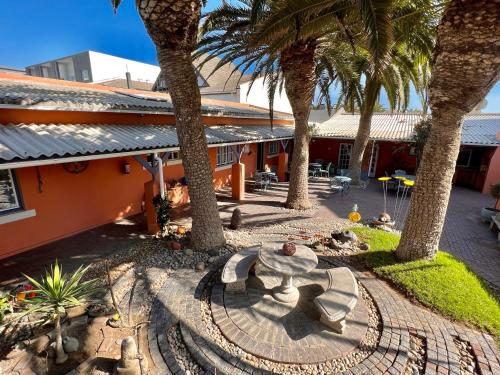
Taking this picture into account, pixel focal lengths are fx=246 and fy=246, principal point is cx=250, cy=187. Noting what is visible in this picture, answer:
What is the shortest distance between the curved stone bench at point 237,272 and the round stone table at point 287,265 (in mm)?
495

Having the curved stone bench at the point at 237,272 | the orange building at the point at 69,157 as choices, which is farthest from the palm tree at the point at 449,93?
the orange building at the point at 69,157

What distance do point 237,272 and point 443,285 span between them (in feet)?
15.1

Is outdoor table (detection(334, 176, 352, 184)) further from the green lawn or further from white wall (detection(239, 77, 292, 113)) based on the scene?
white wall (detection(239, 77, 292, 113))

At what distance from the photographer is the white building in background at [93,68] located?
33219 mm

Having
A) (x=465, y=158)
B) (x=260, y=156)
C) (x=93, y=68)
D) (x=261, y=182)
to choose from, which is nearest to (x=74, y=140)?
(x=261, y=182)

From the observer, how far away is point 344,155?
65.1 ft

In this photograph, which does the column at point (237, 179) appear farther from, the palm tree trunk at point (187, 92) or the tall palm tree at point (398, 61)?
the tall palm tree at point (398, 61)

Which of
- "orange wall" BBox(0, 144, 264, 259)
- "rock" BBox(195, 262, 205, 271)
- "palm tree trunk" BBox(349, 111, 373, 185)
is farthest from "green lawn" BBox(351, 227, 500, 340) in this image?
"palm tree trunk" BBox(349, 111, 373, 185)

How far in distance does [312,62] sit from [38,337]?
401 inches

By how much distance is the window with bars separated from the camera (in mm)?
19638

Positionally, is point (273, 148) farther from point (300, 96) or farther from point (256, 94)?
point (300, 96)

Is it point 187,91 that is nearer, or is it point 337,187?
point 187,91

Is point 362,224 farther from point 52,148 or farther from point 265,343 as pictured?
point 52,148

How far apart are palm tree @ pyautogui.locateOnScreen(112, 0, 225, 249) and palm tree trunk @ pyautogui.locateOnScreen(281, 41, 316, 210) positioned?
14.1 ft
